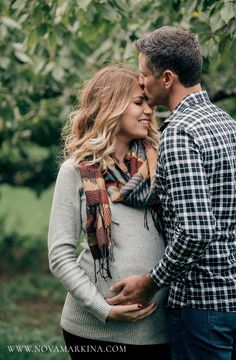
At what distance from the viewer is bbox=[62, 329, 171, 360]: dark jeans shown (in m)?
3.08

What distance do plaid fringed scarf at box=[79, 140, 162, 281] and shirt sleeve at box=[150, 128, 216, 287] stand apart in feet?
0.74

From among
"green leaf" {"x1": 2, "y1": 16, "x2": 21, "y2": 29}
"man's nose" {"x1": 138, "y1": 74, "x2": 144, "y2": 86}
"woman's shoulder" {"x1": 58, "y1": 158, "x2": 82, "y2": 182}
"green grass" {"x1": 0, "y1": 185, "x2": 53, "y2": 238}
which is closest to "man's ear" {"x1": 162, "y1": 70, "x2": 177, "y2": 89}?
"man's nose" {"x1": 138, "y1": 74, "x2": 144, "y2": 86}

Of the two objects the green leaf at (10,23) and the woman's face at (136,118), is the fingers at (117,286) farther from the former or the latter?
the green leaf at (10,23)

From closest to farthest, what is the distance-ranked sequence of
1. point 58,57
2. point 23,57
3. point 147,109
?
point 147,109
point 23,57
point 58,57

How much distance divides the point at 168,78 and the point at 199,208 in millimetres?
601

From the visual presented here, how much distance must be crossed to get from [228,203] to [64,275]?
0.75m

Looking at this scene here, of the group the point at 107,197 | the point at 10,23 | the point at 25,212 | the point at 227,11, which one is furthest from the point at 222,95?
the point at 25,212

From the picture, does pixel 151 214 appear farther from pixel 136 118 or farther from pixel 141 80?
pixel 141 80

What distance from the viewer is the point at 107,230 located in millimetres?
2986

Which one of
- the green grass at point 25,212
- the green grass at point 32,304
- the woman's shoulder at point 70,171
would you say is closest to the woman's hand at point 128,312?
the woman's shoulder at point 70,171

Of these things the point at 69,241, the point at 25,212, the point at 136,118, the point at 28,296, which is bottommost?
the point at 25,212

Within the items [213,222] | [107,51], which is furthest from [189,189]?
[107,51]

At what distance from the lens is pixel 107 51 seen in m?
5.76

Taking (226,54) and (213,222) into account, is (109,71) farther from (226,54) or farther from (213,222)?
(226,54)
